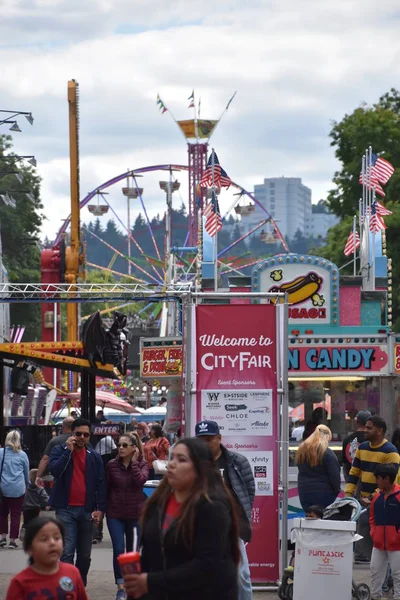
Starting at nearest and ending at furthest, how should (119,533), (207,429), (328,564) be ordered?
(207,429) → (328,564) → (119,533)

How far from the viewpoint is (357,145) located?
45.1m

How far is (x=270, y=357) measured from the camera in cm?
1178

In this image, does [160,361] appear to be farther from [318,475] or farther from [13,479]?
[318,475]

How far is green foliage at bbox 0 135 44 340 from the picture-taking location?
6056 centimetres

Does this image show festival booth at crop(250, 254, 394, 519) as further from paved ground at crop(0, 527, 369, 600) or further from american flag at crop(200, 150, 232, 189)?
paved ground at crop(0, 527, 369, 600)

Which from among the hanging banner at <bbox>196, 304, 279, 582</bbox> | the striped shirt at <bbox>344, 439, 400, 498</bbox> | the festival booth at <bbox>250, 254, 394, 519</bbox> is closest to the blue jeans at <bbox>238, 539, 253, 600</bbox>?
the hanging banner at <bbox>196, 304, 279, 582</bbox>

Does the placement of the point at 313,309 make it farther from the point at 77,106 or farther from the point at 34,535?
the point at 77,106

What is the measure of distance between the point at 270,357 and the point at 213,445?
9.28ft

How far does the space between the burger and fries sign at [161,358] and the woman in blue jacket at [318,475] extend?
9571 mm

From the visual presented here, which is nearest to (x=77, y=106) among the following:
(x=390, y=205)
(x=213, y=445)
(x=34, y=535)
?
(x=390, y=205)

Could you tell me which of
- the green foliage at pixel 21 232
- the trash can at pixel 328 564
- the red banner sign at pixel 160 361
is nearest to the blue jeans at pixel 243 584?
the trash can at pixel 328 564

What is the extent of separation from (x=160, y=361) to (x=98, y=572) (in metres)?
9.36

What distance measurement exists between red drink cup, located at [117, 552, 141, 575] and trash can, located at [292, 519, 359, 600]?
17.6 ft

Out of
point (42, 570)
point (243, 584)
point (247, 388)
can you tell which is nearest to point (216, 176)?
point (247, 388)
